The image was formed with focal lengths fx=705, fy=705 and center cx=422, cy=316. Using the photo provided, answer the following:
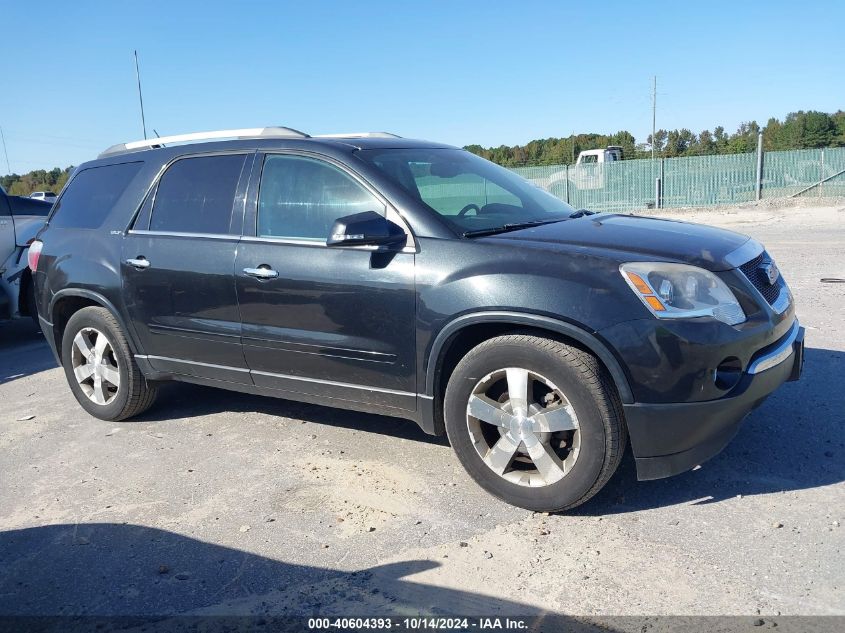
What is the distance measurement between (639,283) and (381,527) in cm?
168

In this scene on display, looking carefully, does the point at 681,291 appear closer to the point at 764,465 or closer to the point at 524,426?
the point at 524,426

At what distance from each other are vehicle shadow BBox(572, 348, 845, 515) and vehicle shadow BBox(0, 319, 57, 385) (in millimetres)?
5889

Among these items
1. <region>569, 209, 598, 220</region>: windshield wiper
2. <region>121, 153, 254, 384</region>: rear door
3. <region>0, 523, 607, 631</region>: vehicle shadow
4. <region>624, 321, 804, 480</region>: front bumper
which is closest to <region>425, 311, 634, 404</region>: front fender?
<region>624, 321, 804, 480</region>: front bumper

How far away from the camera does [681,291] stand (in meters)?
3.16

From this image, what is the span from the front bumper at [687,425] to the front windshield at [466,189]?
1.33 m

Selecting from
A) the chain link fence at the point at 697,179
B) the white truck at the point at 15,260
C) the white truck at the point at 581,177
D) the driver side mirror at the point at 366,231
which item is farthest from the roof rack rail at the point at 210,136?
the white truck at the point at 581,177

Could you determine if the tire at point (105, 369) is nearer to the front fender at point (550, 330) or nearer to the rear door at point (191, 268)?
the rear door at point (191, 268)

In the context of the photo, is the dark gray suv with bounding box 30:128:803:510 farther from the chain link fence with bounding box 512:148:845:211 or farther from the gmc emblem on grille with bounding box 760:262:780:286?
the chain link fence with bounding box 512:148:845:211

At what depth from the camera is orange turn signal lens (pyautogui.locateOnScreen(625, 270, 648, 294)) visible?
123 inches

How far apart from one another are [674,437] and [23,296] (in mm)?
7654

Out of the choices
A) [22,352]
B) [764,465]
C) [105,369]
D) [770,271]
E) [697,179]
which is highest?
[697,179]

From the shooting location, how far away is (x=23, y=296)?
815 centimetres

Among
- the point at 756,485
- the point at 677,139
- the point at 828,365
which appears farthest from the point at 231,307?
the point at 677,139

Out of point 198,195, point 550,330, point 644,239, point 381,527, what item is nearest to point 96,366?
point 198,195
